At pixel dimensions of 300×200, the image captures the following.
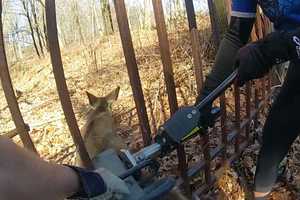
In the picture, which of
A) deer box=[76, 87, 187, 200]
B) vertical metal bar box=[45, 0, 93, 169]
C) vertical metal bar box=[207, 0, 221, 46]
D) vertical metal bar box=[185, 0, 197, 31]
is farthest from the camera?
deer box=[76, 87, 187, 200]

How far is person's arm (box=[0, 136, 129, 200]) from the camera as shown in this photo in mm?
969

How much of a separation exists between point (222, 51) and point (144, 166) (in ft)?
3.32

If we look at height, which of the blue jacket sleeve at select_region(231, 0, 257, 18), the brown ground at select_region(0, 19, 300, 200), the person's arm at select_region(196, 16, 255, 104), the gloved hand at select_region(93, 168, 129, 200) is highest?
the blue jacket sleeve at select_region(231, 0, 257, 18)

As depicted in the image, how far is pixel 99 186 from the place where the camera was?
1259mm

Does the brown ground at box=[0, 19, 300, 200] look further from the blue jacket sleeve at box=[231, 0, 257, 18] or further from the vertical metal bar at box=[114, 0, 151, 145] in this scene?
the blue jacket sleeve at box=[231, 0, 257, 18]

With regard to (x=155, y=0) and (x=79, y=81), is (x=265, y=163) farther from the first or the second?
(x=79, y=81)

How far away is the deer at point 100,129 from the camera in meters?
3.54

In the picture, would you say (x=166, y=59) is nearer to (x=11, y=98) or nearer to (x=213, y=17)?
(x=213, y=17)

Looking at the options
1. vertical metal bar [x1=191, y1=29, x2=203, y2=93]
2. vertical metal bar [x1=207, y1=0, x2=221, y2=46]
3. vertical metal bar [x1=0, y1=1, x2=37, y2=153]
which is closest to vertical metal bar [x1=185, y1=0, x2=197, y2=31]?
vertical metal bar [x1=191, y1=29, x2=203, y2=93]

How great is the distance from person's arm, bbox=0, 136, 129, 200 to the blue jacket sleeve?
1368 millimetres

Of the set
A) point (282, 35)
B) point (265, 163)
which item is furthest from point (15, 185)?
point (265, 163)

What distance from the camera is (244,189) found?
3.41 meters

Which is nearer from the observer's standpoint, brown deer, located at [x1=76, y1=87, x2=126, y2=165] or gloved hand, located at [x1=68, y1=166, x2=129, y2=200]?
gloved hand, located at [x1=68, y1=166, x2=129, y2=200]

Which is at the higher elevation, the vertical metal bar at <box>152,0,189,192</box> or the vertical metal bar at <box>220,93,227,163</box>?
the vertical metal bar at <box>152,0,189,192</box>
